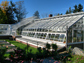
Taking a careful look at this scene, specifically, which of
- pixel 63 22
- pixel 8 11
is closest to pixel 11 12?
pixel 8 11

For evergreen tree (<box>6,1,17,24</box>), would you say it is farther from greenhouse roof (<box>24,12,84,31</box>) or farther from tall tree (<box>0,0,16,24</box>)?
greenhouse roof (<box>24,12,84,31</box>)

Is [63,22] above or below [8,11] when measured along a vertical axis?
below

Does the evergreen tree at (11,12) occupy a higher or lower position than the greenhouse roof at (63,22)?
higher

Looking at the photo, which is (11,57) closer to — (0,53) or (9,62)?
(9,62)

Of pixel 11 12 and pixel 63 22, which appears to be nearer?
pixel 63 22

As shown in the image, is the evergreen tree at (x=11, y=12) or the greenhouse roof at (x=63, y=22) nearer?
the greenhouse roof at (x=63, y=22)

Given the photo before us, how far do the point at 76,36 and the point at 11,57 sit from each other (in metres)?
7.84

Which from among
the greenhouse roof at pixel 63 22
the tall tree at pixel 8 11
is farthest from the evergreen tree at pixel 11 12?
the greenhouse roof at pixel 63 22

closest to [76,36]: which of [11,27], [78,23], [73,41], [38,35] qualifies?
[73,41]

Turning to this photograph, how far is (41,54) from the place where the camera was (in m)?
7.71

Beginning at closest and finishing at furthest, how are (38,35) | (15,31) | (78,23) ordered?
(78,23) → (38,35) → (15,31)

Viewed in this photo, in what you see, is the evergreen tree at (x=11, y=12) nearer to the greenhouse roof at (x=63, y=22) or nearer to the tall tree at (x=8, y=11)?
the tall tree at (x=8, y=11)

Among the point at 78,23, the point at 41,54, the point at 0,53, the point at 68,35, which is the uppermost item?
the point at 78,23

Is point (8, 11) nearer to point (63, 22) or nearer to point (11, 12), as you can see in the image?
point (11, 12)
